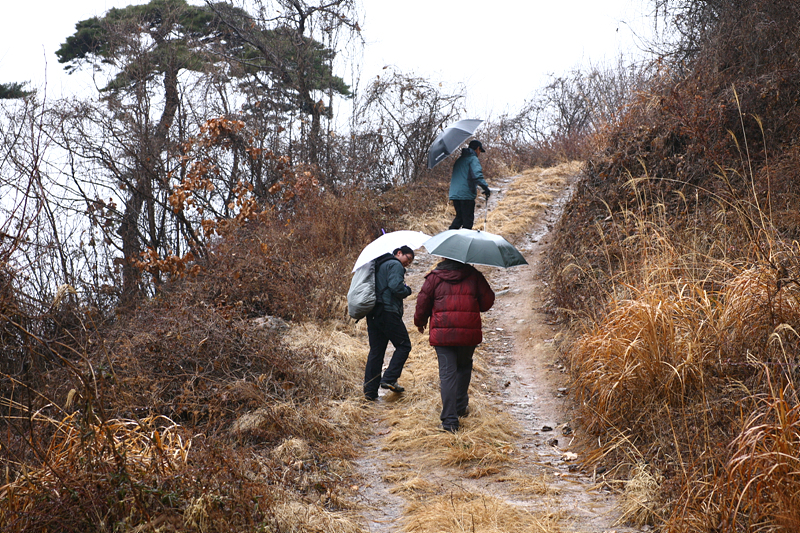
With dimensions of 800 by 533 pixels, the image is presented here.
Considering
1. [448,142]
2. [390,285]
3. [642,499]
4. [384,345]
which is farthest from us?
[448,142]

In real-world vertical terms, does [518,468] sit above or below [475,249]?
below

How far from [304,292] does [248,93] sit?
6.94m

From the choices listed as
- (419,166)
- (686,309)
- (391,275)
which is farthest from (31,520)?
(419,166)

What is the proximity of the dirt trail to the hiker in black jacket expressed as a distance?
235 millimetres

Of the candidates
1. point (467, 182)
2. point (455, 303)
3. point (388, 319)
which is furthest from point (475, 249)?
point (467, 182)

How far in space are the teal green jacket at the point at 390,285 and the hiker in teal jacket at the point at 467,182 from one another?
11.5ft

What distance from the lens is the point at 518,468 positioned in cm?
469

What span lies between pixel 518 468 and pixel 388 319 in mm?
2098

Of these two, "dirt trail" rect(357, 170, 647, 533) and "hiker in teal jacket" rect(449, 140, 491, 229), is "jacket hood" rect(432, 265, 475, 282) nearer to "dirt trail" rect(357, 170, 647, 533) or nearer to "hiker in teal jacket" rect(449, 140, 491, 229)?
"dirt trail" rect(357, 170, 647, 533)

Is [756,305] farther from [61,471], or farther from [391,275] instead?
[61,471]

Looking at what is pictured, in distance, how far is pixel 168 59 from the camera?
514 inches

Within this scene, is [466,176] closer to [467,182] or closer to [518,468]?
[467,182]

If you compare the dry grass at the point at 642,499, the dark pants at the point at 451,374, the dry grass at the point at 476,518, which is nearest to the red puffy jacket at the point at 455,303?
the dark pants at the point at 451,374

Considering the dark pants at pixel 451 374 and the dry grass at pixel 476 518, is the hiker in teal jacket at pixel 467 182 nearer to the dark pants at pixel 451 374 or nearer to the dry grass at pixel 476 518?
the dark pants at pixel 451 374
